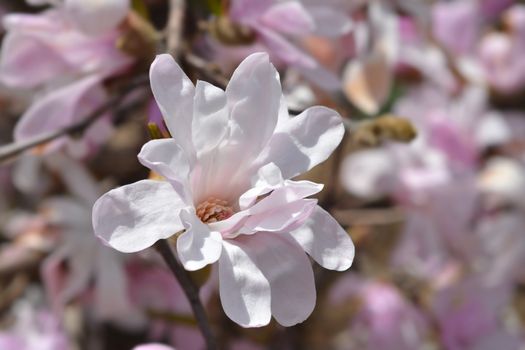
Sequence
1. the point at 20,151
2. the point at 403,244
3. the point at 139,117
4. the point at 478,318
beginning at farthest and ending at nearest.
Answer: the point at 403,244, the point at 478,318, the point at 139,117, the point at 20,151

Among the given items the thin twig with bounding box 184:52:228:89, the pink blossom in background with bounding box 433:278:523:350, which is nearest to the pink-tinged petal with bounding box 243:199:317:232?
the thin twig with bounding box 184:52:228:89

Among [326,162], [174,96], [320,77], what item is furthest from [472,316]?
[174,96]

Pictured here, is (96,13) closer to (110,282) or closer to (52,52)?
(52,52)

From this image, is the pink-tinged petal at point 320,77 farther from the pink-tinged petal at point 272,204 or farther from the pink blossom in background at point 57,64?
the pink-tinged petal at point 272,204

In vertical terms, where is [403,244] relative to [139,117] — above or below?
below

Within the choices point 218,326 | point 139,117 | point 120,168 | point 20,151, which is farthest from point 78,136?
point 120,168

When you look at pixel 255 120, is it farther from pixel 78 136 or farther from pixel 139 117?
pixel 139 117

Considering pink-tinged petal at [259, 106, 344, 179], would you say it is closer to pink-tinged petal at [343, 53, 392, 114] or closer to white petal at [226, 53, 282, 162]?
white petal at [226, 53, 282, 162]
